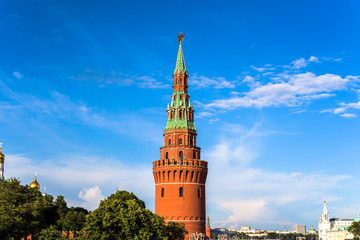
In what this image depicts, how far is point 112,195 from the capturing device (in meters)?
84.6

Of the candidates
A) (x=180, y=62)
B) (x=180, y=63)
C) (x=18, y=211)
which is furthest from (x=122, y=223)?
(x=180, y=62)

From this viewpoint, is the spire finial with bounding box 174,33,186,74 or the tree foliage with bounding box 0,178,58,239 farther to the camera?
the spire finial with bounding box 174,33,186,74

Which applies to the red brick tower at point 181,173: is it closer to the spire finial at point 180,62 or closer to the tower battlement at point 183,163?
the tower battlement at point 183,163

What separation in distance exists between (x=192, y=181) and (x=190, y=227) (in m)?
9.14

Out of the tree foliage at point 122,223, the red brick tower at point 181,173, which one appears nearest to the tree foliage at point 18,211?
the tree foliage at point 122,223

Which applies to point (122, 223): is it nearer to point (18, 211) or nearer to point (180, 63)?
point (18, 211)

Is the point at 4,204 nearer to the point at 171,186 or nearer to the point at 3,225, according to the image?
the point at 3,225

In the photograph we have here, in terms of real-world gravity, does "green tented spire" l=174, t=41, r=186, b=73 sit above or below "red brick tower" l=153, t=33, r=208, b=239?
above

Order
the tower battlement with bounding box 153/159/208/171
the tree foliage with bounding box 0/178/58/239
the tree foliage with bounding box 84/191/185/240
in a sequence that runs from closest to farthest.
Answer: the tree foliage with bounding box 84/191/185/240 → the tree foliage with bounding box 0/178/58/239 → the tower battlement with bounding box 153/159/208/171

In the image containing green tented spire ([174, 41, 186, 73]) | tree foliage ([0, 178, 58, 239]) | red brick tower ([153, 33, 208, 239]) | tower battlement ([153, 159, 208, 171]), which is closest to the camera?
tree foliage ([0, 178, 58, 239])

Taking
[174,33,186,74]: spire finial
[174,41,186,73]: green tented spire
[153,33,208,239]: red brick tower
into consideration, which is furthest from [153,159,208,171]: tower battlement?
[174,41,186,73]: green tented spire

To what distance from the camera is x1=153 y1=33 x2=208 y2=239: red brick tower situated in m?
86.9

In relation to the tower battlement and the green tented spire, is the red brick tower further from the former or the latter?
the green tented spire

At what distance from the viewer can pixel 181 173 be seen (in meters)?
88.0
